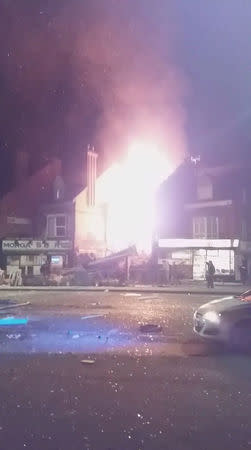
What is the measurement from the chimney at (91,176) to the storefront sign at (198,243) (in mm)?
7384

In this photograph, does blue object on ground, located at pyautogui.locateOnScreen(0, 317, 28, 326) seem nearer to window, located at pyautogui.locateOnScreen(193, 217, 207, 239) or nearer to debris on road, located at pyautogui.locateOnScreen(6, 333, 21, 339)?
debris on road, located at pyautogui.locateOnScreen(6, 333, 21, 339)

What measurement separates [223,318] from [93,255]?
32.7 metres

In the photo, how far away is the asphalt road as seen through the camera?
4801mm

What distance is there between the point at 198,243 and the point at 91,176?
11.3 meters

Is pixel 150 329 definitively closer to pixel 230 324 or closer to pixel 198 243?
pixel 230 324

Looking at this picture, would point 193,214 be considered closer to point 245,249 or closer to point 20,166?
point 245,249

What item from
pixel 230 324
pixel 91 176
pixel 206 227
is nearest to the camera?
pixel 230 324

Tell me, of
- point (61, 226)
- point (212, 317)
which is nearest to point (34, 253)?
point (61, 226)

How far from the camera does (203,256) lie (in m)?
38.4

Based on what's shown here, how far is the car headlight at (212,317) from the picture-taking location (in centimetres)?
940

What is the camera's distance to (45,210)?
4375 centimetres

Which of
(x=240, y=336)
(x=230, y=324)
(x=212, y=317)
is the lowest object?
(x=240, y=336)

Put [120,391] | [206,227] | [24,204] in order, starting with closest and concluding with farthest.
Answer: [120,391] < [206,227] < [24,204]

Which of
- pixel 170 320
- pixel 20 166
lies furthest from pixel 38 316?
pixel 20 166
